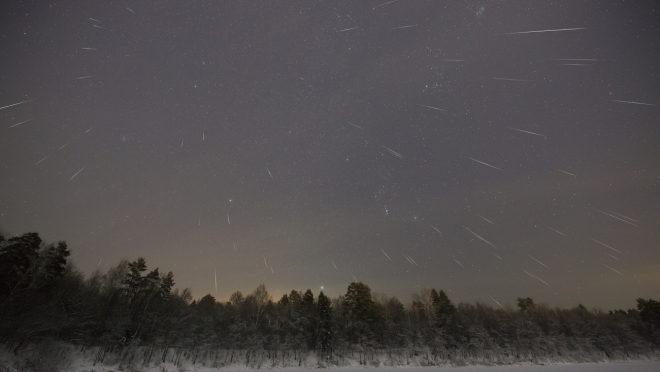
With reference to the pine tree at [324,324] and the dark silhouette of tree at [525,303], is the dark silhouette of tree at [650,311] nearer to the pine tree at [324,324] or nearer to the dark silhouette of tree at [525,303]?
the dark silhouette of tree at [525,303]

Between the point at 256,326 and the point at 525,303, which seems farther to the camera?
the point at 525,303

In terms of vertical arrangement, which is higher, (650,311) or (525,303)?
(525,303)

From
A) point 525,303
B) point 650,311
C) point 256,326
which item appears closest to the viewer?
point 256,326

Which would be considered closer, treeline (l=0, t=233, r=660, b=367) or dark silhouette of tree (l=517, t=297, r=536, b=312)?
treeline (l=0, t=233, r=660, b=367)

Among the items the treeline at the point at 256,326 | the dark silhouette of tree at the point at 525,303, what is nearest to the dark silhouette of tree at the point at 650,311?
the treeline at the point at 256,326

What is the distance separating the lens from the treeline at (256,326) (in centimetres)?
4466

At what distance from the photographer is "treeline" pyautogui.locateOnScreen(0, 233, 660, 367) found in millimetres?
44656

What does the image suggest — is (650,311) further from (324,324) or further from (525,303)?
(324,324)

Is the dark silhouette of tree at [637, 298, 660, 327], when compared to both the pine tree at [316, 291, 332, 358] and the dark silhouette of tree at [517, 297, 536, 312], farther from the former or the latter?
the pine tree at [316, 291, 332, 358]

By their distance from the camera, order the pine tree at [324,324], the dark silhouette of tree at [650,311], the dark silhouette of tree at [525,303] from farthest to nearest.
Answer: the dark silhouette of tree at [525,303] < the dark silhouette of tree at [650,311] < the pine tree at [324,324]

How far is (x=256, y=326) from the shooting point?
74062 millimetres

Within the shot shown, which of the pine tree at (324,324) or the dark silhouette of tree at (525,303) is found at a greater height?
the dark silhouette of tree at (525,303)

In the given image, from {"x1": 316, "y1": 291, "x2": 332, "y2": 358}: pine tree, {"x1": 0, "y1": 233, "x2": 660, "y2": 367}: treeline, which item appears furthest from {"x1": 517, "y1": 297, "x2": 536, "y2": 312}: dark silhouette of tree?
{"x1": 316, "y1": 291, "x2": 332, "y2": 358}: pine tree

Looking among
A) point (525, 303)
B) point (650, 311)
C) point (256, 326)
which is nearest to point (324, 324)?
point (256, 326)
